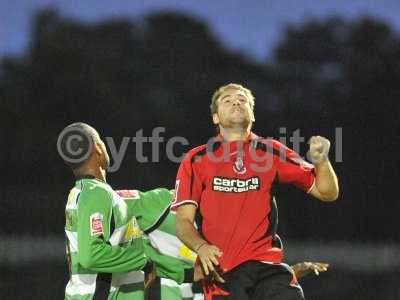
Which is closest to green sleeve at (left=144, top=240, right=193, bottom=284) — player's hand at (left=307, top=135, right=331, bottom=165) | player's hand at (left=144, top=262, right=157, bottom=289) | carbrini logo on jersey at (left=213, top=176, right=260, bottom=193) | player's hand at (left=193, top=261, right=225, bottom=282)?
player's hand at (left=144, top=262, right=157, bottom=289)

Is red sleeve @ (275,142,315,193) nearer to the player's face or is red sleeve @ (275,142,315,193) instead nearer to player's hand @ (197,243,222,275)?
the player's face

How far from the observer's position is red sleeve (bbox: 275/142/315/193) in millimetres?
2701

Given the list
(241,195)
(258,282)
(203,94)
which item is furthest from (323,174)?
(203,94)

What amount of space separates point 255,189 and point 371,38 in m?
3.08

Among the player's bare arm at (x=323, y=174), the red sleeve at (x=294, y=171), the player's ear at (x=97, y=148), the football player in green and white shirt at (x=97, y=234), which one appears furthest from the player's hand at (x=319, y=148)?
the player's ear at (x=97, y=148)

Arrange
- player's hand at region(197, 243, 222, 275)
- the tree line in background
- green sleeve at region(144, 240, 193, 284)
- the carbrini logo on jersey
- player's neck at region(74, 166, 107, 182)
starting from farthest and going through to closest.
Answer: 1. the tree line in background
2. green sleeve at region(144, 240, 193, 284)
3. player's neck at region(74, 166, 107, 182)
4. the carbrini logo on jersey
5. player's hand at region(197, 243, 222, 275)

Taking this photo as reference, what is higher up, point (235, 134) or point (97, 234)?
point (235, 134)

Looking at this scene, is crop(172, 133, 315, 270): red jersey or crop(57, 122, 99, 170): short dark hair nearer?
crop(172, 133, 315, 270): red jersey

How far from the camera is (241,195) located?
2.64 metres

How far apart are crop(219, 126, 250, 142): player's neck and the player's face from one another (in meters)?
0.02

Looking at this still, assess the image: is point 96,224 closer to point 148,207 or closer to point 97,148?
point 97,148

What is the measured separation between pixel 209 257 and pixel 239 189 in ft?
1.01

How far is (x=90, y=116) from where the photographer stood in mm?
5367

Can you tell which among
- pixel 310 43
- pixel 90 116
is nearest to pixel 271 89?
pixel 310 43
